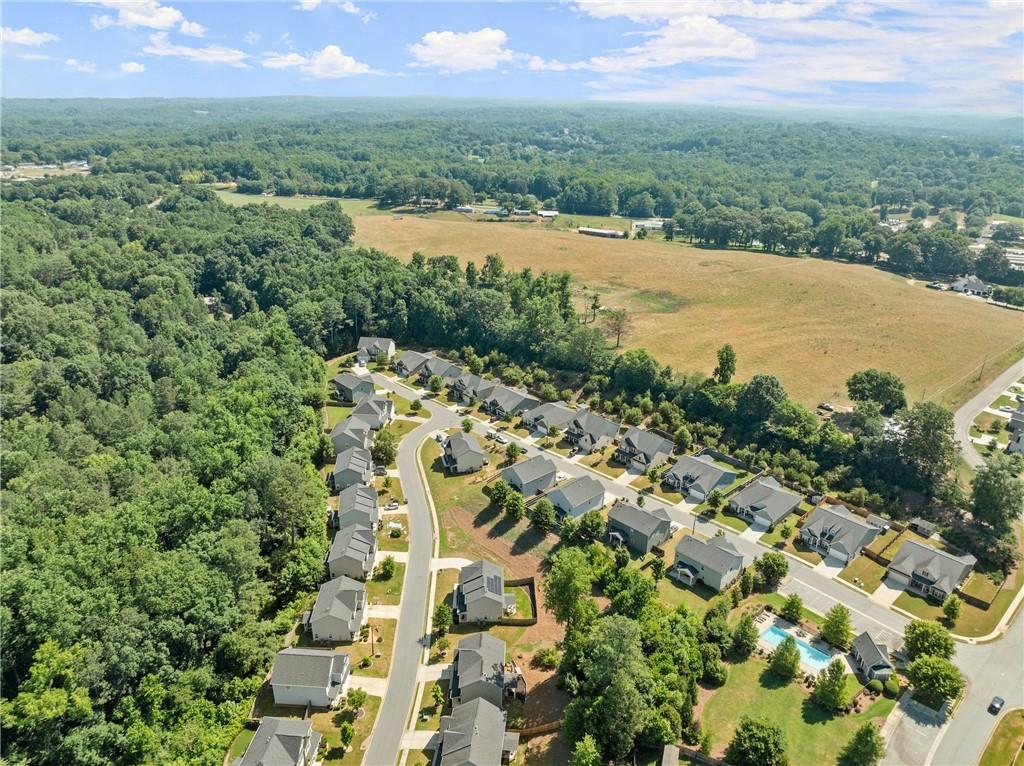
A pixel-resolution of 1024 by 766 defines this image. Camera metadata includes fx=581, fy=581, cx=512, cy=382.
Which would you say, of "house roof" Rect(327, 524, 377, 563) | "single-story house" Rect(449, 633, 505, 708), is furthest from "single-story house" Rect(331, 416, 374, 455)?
"single-story house" Rect(449, 633, 505, 708)

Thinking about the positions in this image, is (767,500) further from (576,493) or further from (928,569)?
(576,493)

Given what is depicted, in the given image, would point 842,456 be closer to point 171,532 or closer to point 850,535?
point 850,535

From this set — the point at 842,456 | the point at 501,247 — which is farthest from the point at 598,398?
the point at 501,247

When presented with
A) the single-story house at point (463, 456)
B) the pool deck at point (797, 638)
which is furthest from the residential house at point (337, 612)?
the pool deck at point (797, 638)

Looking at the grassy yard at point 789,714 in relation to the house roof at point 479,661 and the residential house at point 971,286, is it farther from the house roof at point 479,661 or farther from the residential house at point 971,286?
the residential house at point 971,286

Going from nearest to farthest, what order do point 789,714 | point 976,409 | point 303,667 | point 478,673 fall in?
point 789,714 → point 478,673 → point 303,667 → point 976,409

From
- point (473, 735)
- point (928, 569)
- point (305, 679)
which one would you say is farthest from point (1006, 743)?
point (305, 679)
